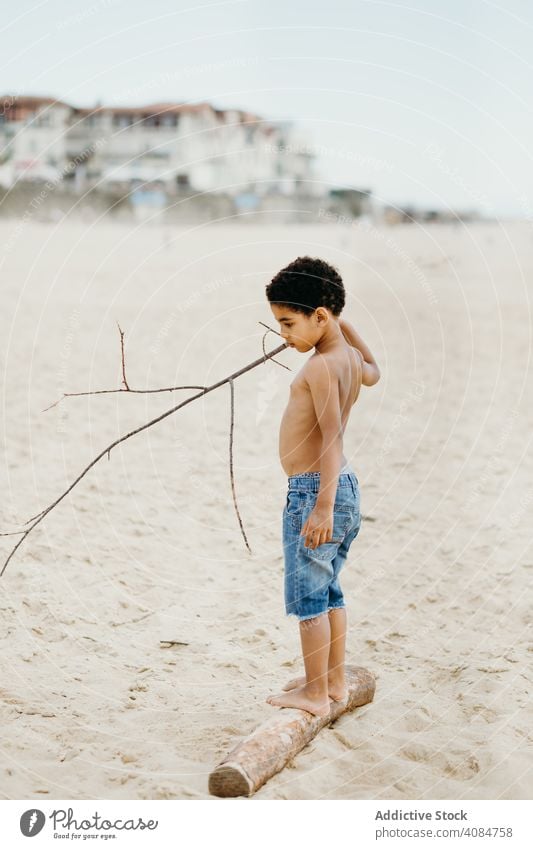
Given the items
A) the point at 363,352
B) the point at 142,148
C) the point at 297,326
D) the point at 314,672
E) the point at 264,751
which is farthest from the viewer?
the point at 142,148

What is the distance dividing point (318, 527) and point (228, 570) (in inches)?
70.2

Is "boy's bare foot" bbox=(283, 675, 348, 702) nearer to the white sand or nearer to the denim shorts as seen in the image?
the white sand

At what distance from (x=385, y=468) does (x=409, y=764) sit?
120 inches

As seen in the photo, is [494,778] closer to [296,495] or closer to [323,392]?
[296,495]

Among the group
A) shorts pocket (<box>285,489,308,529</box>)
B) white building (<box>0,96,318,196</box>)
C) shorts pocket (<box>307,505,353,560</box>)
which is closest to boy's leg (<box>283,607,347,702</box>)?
shorts pocket (<box>307,505,353,560</box>)

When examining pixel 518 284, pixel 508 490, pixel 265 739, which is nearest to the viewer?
pixel 265 739

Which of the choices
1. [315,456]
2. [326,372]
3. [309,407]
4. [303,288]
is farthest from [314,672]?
[303,288]

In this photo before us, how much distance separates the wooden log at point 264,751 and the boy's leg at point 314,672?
3 cm

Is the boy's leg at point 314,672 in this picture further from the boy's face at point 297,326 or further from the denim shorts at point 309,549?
the boy's face at point 297,326

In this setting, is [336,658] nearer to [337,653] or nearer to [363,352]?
[337,653]

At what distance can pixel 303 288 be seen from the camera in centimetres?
272

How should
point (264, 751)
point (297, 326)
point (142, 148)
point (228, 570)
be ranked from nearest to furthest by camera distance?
point (264, 751) → point (297, 326) → point (228, 570) → point (142, 148)

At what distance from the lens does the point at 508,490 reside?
543cm
